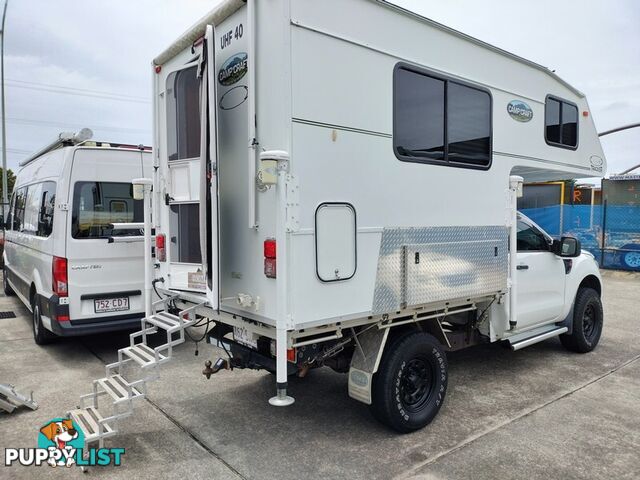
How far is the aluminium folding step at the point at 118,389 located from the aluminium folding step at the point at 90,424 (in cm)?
17

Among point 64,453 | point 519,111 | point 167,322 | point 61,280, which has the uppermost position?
point 519,111

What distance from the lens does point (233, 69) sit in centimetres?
363

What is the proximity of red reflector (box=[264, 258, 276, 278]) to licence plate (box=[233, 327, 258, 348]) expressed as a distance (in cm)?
54

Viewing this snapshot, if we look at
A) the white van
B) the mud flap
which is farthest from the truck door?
the white van

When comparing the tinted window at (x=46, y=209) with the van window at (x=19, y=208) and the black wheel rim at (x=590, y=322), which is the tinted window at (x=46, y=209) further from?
the black wheel rim at (x=590, y=322)

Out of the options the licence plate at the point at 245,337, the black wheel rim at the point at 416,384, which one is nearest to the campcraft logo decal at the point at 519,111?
the black wheel rim at the point at 416,384

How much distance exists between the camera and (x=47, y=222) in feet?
19.4

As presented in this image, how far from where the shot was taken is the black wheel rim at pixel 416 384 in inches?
153

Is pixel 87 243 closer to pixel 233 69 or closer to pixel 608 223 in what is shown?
pixel 233 69

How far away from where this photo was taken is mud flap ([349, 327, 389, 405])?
3619 millimetres

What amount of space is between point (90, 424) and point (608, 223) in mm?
13935

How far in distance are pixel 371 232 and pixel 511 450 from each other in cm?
185

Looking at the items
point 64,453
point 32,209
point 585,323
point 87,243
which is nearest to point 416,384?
point 64,453

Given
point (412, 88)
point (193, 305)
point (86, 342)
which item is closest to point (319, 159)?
point (412, 88)
